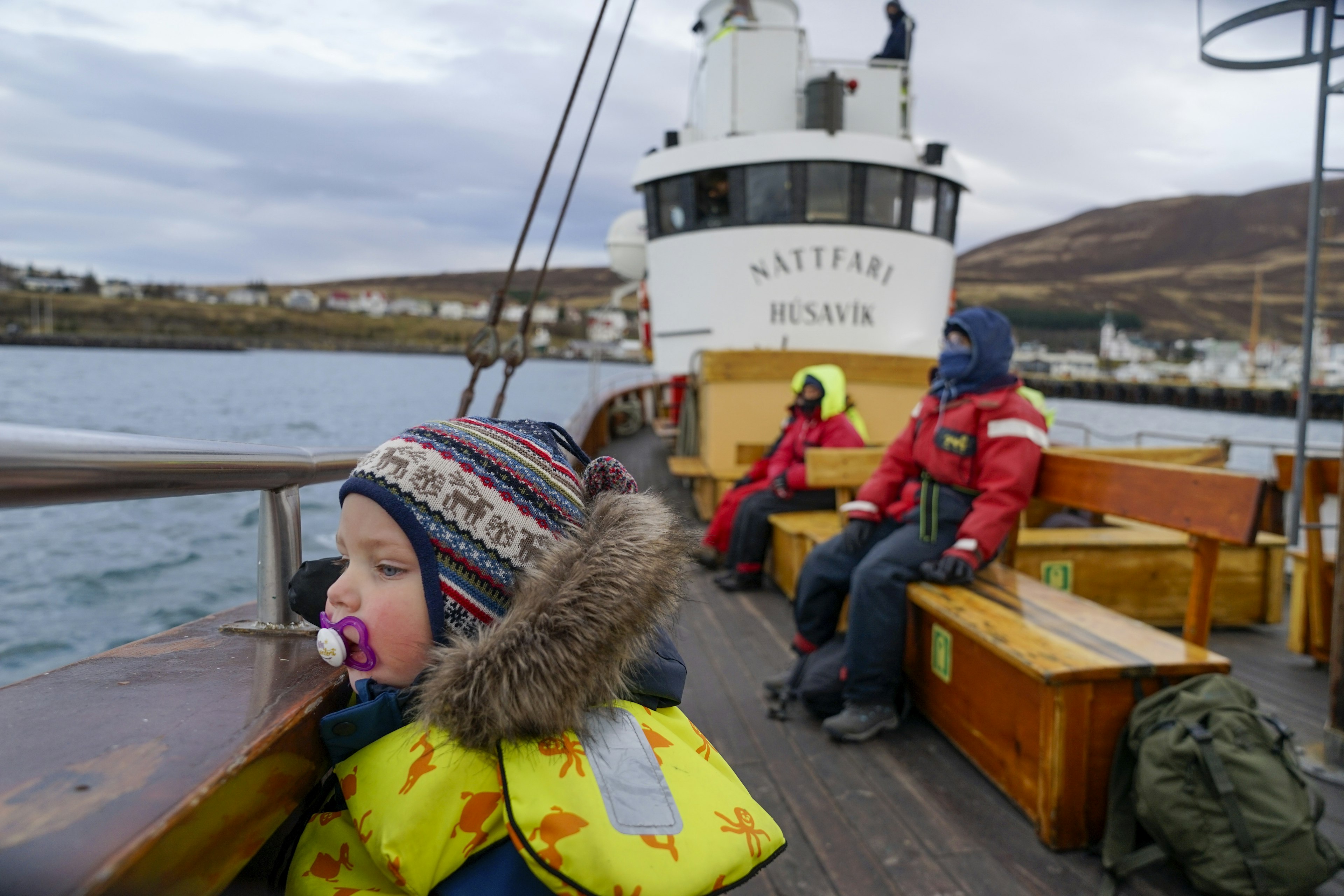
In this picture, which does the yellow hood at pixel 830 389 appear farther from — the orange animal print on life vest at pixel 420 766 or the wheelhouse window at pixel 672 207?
the orange animal print on life vest at pixel 420 766

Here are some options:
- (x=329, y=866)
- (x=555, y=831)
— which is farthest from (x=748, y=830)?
(x=329, y=866)

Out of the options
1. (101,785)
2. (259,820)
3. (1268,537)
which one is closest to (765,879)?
(259,820)

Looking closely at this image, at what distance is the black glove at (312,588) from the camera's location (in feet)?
4.30

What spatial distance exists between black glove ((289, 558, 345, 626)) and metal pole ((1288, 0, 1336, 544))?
9.87 feet

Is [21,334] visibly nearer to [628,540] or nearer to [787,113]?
[787,113]

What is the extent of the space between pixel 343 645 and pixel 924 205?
8.74m

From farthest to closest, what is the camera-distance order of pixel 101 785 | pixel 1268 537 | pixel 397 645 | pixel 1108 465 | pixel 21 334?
pixel 21 334, pixel 1268 537, pixel 1108 465, pixel 397 645, pixel 101 785

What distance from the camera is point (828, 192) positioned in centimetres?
838

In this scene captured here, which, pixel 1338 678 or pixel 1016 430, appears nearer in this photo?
pixel 1338 678

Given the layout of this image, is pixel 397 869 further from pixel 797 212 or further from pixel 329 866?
pixel 797 212

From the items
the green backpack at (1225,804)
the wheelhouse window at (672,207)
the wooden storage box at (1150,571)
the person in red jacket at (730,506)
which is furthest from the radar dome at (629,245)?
the green backpack at (1225,804)

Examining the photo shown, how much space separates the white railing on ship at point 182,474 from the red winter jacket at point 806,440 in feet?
12.0

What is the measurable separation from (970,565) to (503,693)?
7.95ft

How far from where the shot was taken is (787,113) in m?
8.98
